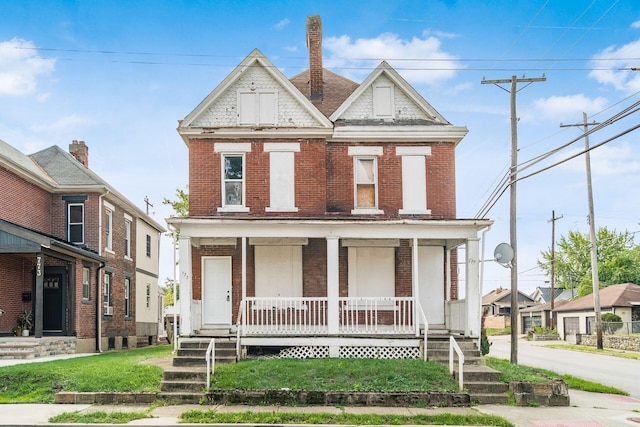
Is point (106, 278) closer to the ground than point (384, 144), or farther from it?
closer to the ground

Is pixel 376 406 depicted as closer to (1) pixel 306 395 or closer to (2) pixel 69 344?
(1) pixel 306 395

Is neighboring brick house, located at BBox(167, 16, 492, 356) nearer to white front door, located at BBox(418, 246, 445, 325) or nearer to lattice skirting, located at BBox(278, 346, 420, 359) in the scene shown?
white front door, located at BBox(418, 246, 445, 325)

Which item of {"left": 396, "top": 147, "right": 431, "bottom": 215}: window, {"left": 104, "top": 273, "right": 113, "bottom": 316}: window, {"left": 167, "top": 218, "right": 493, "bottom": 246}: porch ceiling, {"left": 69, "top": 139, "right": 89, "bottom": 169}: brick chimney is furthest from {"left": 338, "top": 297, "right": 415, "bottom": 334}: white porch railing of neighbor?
{"left": 69, "top": 139, "right": 89, "bottom": 169}: brick chimney

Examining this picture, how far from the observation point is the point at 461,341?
1728 centimetres

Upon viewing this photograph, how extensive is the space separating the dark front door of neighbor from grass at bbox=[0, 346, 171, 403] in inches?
379

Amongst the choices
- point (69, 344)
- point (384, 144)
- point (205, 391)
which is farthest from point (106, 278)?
point (205, 391)

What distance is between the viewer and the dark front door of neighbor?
2495cm

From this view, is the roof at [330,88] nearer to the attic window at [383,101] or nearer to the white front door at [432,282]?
the attic window at [383,101]

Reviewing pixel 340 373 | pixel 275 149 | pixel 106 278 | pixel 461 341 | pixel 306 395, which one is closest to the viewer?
pixel 306 395

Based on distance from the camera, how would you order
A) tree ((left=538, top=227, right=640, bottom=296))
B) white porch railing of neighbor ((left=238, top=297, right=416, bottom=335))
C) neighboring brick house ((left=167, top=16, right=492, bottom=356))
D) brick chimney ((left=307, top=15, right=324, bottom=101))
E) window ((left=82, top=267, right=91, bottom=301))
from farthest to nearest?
tree ((left=538, top=227, right=640, bottom=296)) → window ((left=82, top=267, right=91, bottom=301)) → brick chimney ((left=307, top=15, right=324, bottom=101)) → neighboring brick house ((left=167, top=16, right=492, bottom=356)) → white porch railing of neighbor ((left=238, top=297, right=416, bottom=335))

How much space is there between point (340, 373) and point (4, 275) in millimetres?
14017

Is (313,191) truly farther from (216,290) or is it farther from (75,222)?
(75,222)

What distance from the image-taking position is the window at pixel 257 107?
21.1m

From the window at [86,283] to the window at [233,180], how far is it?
7971mm
